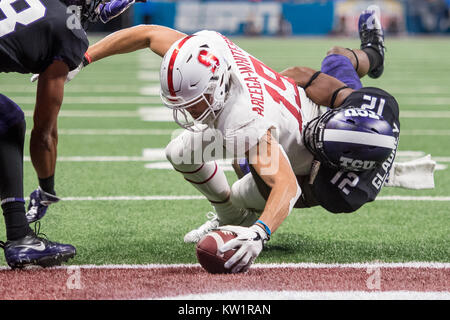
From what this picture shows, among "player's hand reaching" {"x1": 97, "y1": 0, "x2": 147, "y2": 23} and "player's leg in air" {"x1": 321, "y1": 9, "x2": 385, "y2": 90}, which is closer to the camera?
"player's hand reaching" {"x1": 97, "y1": 0, "x2": 147, "y2": 23}

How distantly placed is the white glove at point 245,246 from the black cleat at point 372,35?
188 centimetres

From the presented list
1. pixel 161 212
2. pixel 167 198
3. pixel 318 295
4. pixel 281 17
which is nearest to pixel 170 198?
pixel 167 198

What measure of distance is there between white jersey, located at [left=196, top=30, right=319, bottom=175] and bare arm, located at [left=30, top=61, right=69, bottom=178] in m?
0.63

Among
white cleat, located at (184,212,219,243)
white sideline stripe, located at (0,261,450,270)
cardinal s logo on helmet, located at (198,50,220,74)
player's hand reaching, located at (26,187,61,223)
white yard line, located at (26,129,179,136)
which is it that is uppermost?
cardinal s logo on helmet, located at (198,50,220,74)

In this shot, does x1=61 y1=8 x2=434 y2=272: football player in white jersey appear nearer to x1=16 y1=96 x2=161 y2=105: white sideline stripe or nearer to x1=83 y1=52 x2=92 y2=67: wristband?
x1=83 y1=52 x2=92 y2=67: wristband

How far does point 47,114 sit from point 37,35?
36 centimetres

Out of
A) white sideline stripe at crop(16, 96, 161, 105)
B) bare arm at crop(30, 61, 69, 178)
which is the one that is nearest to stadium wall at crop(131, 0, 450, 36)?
white sideline stripe at crop(16, 96, 161, 105)

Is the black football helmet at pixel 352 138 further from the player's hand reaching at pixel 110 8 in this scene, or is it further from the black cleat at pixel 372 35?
the black cleat at pixel 372 35

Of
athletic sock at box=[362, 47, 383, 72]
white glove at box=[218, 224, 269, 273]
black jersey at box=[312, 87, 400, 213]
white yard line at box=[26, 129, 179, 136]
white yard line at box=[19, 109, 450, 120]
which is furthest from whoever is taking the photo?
white yard line at box=[19, 109, 450, 120]

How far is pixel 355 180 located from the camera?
10.6 ft

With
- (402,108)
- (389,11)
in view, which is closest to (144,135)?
(402,108)

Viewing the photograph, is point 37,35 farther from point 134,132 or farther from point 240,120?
point 134,132

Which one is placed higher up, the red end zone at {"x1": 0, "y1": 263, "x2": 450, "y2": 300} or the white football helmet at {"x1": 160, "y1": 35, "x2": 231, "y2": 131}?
the white football helmet at {"x1": 160, "y1": 35, "x2": 231, "y2": 131}

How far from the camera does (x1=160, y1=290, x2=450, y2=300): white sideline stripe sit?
252 cm
